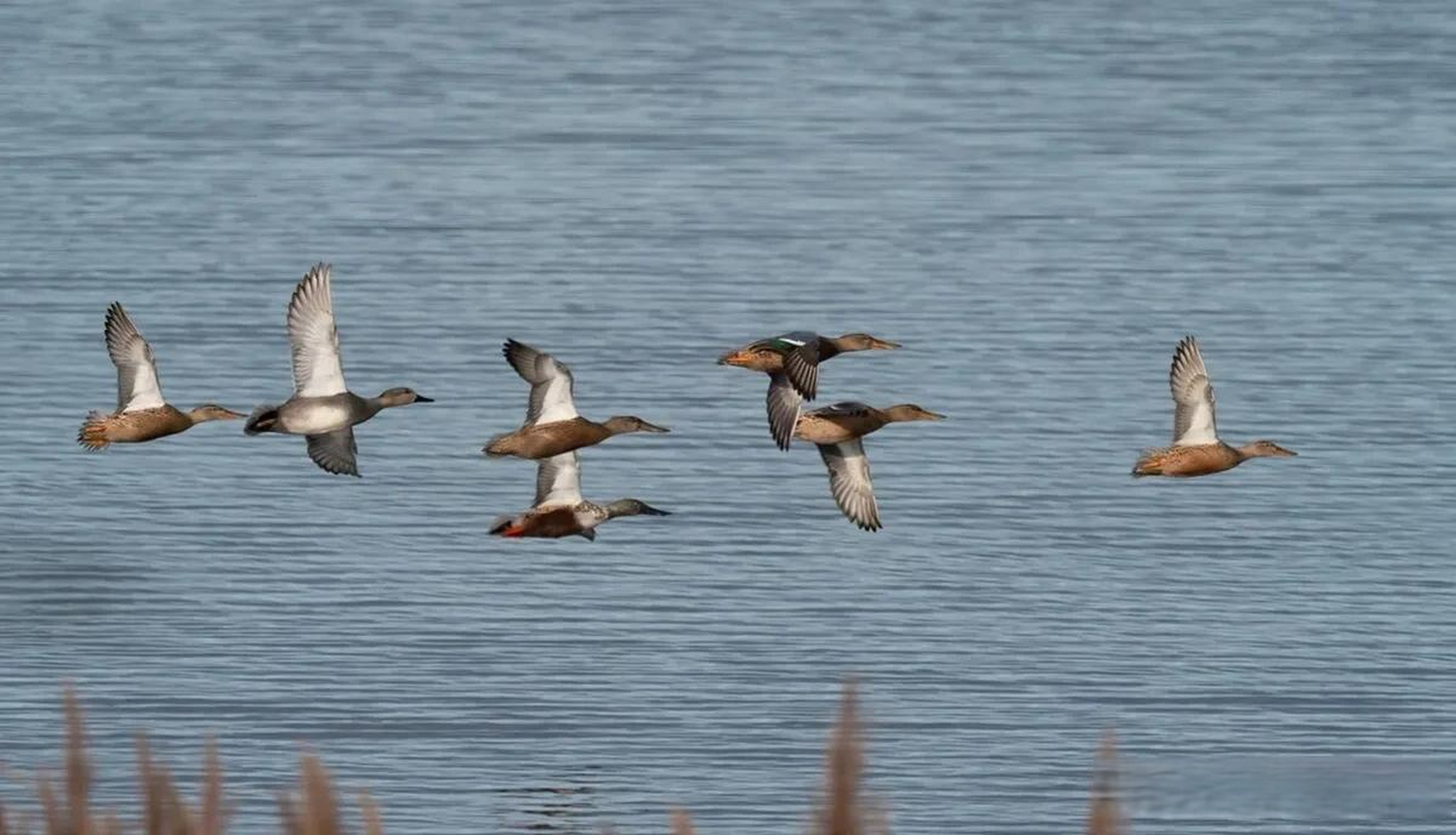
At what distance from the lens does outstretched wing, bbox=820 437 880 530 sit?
19656 mm

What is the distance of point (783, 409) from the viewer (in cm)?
1778

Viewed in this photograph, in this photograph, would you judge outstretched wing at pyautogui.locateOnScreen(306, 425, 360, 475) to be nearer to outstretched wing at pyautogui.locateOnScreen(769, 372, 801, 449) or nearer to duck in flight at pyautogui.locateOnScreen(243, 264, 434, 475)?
duck in flight at pyautogui.locateOnScreen(243, 264, 434, 475)

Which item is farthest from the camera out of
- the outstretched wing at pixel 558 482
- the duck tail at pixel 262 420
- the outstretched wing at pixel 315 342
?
the outstretched wing at pixel 558 482

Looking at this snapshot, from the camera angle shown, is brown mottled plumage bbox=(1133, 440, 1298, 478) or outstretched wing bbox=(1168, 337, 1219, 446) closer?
brown mottled plumage bbox=(1133, 440, 1298, 478)

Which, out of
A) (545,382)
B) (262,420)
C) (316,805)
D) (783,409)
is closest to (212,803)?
(316,805)

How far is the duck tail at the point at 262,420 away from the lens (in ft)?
58.6

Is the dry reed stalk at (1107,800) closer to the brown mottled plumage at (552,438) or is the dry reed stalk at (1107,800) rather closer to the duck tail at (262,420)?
the brown mottled plumage at (552,438)

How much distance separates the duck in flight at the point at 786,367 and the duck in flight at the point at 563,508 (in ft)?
6.38

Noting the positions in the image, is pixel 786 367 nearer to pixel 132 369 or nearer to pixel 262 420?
pixel 262 420

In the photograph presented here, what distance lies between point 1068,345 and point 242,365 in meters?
10.5

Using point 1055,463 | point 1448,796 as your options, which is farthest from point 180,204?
point 1448,796

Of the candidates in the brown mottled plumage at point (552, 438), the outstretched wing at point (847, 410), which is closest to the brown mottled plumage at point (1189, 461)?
the outstretched wing at point (847, 410)

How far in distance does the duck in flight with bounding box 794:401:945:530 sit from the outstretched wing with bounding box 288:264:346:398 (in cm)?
264

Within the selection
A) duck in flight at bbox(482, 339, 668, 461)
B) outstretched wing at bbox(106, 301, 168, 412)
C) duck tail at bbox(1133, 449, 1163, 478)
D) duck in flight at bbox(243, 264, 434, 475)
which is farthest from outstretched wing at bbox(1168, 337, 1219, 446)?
outstretched wing at bbox(106, 301, 168, 412)
